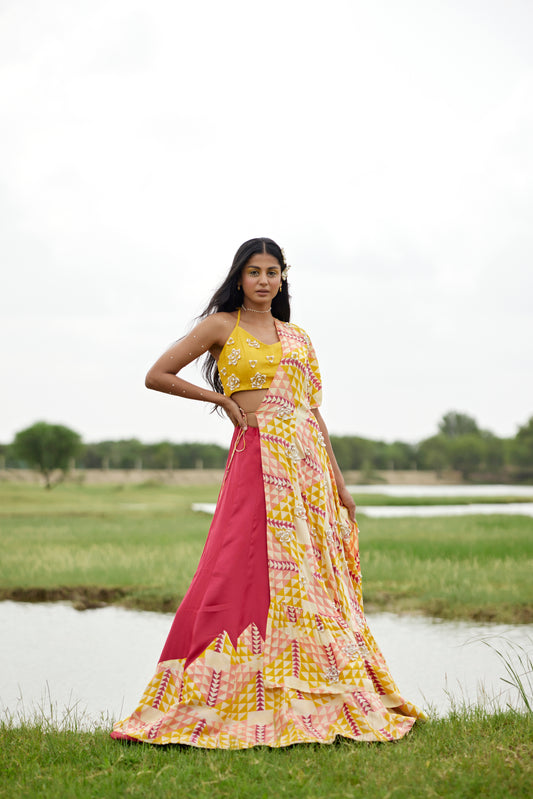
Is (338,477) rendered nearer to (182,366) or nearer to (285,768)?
(182,366)

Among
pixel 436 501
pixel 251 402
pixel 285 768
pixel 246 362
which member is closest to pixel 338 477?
pixel 251 402

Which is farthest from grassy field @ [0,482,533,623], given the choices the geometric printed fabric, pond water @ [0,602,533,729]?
the geometric printed fabric

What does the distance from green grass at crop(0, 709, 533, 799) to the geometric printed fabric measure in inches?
4.8

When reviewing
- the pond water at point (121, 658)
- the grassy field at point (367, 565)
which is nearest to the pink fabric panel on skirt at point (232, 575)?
the pond water at point (121, 658)

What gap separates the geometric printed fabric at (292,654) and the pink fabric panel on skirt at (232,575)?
0.15 feet

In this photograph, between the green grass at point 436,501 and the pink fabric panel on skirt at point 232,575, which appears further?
the green grass at point 436,501

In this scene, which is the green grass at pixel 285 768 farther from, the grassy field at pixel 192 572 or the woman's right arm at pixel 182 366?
the woman's right arm at pixel 182 366

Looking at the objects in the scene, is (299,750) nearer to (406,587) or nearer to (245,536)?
(245,536)

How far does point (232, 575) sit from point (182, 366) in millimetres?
1132

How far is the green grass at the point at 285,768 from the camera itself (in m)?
3.01

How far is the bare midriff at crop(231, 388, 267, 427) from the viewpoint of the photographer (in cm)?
414

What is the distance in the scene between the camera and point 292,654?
12.4 ft

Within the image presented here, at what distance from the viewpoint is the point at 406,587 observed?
9375 millimetres

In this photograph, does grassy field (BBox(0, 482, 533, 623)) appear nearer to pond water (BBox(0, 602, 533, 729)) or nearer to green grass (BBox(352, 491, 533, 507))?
pond water (BBox(0, 602, 533, 729))
